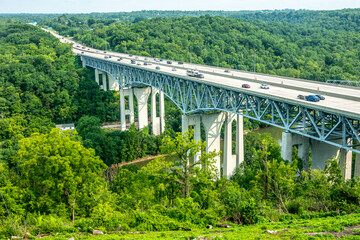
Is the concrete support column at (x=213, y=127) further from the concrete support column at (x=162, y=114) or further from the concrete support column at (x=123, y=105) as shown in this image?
the concrete support column at (x=123, y=105)

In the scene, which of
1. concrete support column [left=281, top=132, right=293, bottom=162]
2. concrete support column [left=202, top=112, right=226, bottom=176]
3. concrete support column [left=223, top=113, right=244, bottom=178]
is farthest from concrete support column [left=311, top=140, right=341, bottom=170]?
concrete support column [left=202, top=112, right=226, bottom=176]

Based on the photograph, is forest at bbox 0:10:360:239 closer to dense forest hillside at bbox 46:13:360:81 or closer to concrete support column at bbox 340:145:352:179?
dense forest hillside at bbox 46:13:360:81

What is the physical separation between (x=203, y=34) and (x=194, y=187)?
349ft

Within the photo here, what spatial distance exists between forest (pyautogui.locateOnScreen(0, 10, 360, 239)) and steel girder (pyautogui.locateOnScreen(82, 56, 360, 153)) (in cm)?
309

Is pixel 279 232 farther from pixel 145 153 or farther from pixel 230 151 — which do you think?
pixel 145 153

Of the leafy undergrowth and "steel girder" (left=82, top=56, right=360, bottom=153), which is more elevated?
"steel girder" (left=82, top=56, right=360, bottom=153)

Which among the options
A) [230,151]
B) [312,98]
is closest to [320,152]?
[312,98]

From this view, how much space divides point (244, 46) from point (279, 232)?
362ft

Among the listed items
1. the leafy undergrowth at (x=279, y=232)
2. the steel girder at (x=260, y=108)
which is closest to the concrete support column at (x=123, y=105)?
the steel girder at (x=260, y=108)

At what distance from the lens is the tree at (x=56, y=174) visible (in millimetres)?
27812

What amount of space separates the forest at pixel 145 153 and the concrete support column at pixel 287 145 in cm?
150

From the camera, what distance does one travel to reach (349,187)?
25.2 m

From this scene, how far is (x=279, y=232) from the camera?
20.2 m

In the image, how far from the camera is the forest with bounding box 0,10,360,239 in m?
24.1
